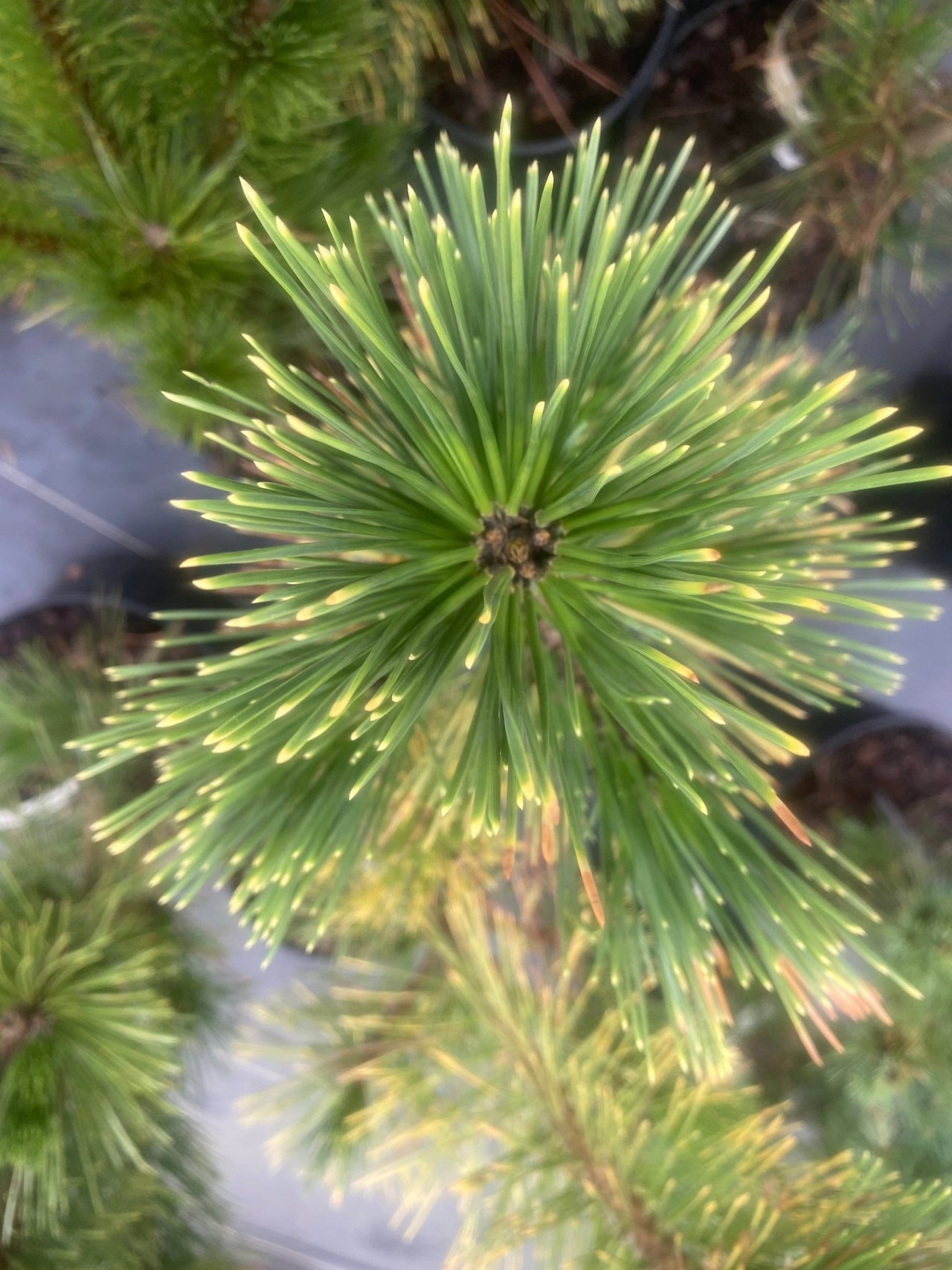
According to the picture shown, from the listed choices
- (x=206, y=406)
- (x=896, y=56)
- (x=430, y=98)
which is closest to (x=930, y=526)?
(x=896, y=56)

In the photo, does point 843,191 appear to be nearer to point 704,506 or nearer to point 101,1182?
point 704,506

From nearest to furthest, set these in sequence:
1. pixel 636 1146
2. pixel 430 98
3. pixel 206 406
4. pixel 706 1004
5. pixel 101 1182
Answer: pixel 206 406
pixel 706 1004
pixel 636 1146
pixel 101 1182
pixel 430 98

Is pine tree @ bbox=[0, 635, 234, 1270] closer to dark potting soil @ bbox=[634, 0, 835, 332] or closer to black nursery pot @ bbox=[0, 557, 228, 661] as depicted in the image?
black nursery pot @ bbox=[0, 557, 228, 661]

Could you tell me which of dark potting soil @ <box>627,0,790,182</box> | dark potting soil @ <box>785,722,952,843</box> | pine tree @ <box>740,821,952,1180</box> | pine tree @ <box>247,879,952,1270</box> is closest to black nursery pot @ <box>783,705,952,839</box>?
dark potting soil @ <box>785,722,952,843</box>

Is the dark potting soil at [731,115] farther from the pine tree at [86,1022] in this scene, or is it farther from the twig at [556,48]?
the pine tree at [86,1022]

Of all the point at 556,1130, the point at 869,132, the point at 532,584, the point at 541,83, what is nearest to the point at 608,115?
the point at 541,83

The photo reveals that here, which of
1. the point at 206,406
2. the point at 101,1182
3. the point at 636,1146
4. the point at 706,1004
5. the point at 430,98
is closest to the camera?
the point at 206,406
